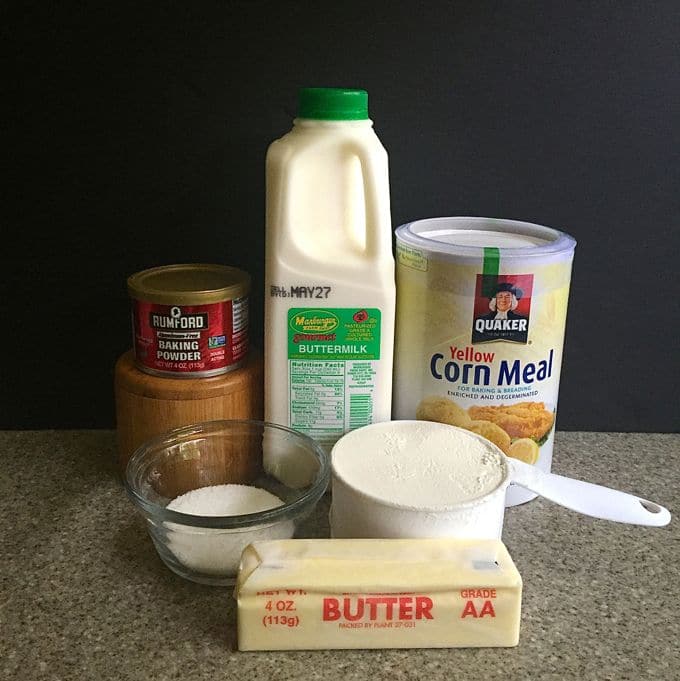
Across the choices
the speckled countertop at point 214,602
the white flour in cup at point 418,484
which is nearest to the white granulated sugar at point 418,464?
the white flour in cup at point 418,484

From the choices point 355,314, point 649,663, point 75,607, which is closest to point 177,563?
point 75,607

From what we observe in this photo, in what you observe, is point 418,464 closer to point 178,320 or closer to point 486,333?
point 486,333

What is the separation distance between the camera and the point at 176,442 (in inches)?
33.3

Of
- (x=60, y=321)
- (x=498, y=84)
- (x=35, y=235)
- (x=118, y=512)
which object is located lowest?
(x=118, y=512)

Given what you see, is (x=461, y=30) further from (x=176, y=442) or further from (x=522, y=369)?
(x=176, y=442)

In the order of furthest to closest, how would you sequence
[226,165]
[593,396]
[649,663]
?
[593,396] → [226,165] → [649,663]

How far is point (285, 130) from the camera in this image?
0.92m

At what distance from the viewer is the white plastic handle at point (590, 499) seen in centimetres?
76

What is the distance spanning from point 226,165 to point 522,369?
1.31ft

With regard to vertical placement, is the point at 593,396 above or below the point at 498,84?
below

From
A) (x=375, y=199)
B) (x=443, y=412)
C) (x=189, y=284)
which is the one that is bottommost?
(x=443, y=412)

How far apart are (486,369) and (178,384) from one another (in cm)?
31

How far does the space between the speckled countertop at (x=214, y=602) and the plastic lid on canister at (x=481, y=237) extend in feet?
0.91

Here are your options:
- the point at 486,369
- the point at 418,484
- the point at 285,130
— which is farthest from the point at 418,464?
the point at 285,130
